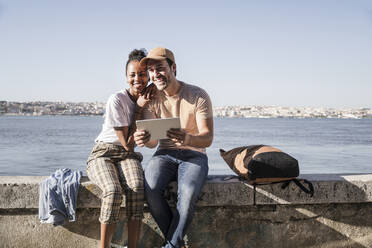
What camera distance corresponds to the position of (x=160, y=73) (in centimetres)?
369

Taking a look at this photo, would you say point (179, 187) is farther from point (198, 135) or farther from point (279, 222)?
point (279, 222)

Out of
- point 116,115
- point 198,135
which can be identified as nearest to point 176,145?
point 198,135

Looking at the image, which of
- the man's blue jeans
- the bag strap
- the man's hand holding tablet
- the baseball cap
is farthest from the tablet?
the bag strap

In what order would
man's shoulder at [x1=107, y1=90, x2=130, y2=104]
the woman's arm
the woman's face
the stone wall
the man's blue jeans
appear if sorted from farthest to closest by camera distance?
the woman's face → man's shoulder at [x1=107, y1=90, x2=130, y2=104] → the woman's arm → the stone wall → the man's blue jeans

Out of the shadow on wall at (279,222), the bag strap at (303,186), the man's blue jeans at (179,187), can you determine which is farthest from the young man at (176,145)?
the bag strap at (303,186)

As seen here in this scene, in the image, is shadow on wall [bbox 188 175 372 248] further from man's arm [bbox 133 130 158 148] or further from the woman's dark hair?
the woman's dark hair

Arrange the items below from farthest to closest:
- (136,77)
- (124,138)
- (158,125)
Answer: (136,77) → (124,138) → (158,125)

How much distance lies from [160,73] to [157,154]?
27.3 inches

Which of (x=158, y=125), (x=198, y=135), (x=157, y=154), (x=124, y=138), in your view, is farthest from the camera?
(x=157, y=154)

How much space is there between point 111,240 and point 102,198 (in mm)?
425

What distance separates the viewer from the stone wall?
3.48m

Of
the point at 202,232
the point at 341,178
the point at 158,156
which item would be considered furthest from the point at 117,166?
the point at 341,178

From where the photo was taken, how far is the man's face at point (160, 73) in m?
3.69

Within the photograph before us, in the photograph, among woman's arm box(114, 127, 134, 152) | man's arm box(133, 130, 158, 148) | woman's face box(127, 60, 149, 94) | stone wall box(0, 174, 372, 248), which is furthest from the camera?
woman's face box(127, 60, 149, 94)
